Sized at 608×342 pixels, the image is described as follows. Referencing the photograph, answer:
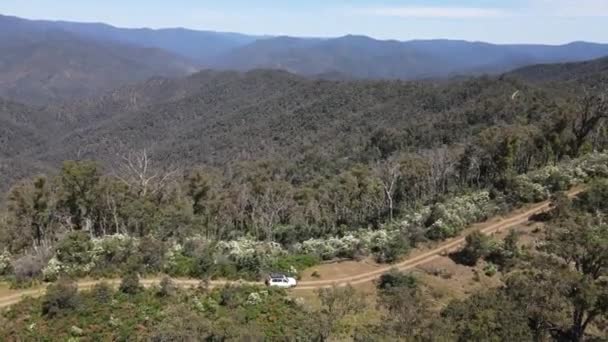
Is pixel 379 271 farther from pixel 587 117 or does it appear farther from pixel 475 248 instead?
pixel 587 117

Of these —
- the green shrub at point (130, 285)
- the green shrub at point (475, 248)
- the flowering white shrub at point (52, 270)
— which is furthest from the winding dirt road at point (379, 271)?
the green shrub at point (475, 248)

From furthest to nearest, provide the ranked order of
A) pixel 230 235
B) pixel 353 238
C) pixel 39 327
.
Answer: pixel 230 235 → pixel 353 238 → pixel 39 327

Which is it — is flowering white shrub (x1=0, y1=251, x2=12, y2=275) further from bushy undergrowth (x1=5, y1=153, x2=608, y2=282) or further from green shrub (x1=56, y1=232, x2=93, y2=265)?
green shrub (x1=56, y1=232, x2=93, y2=265)

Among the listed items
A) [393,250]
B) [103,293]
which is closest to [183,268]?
[103,293]

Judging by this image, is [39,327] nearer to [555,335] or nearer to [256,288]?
[256,288]

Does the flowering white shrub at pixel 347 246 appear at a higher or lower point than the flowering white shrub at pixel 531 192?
lower

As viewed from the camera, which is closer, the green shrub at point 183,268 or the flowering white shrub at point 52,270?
the flowering white shrub at point 52,270

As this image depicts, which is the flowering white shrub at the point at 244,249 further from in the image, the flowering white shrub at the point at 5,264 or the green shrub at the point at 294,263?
the flowering white shrub at the point at 5,264

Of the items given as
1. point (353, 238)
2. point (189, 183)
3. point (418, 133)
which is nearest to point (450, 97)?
point (418, 133)
